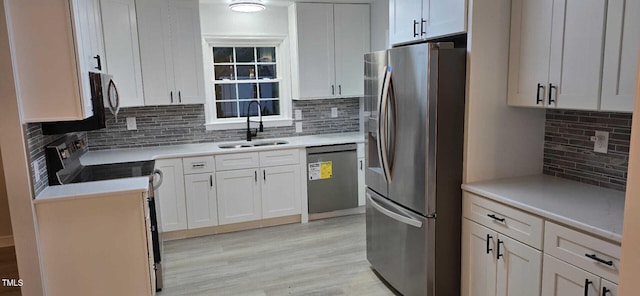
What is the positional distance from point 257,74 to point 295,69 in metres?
0.47

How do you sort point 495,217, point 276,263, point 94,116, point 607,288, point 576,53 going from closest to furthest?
point 607,288
point 576,53
point 495,217
point 94,116
point 276,263

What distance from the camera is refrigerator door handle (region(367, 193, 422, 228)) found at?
2.58 metres

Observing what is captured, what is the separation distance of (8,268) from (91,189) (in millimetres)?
1792

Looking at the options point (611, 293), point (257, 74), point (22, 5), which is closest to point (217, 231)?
point (257, 74)

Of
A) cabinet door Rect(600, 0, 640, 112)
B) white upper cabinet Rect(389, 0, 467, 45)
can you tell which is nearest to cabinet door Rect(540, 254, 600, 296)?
cabinet door Rect(600, 0, 640, 112)

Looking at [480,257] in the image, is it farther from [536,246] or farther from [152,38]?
[152,38]

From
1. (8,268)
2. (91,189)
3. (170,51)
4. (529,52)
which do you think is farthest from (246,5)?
(8,268)

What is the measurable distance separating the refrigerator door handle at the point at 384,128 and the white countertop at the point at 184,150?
156cm

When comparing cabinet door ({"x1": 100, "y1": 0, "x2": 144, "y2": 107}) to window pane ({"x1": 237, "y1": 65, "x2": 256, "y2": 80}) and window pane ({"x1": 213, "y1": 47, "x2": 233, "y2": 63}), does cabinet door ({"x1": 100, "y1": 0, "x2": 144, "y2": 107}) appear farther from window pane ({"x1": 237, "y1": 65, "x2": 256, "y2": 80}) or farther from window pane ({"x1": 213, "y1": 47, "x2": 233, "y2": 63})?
window pane ({"x1": 237, "y1": 65, "x2": 256, "y2": 80})

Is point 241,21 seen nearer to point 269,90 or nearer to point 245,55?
point 245,55

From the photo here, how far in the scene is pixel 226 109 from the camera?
4.64 m

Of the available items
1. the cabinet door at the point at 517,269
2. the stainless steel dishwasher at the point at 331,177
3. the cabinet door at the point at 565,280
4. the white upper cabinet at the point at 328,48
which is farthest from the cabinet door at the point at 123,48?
the cabinet door at the point at 565,280

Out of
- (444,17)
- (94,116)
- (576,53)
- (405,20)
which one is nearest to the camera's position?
(576,53)

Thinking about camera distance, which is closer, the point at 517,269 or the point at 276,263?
the point at 517,269
